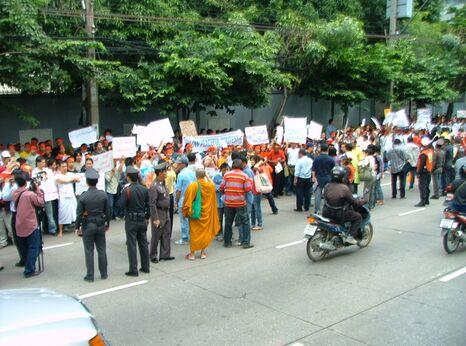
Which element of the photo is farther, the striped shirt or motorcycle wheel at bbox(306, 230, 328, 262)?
the striped shirt

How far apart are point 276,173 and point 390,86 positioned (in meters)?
12.2

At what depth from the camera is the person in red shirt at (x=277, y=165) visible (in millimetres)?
14860

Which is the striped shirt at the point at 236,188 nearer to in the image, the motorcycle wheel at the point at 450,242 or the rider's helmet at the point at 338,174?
the rider's helmet at the point at 338,174

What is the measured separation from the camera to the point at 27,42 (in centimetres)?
1316

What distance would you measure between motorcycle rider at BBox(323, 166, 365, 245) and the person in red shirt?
5636mm

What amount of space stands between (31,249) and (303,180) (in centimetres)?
720

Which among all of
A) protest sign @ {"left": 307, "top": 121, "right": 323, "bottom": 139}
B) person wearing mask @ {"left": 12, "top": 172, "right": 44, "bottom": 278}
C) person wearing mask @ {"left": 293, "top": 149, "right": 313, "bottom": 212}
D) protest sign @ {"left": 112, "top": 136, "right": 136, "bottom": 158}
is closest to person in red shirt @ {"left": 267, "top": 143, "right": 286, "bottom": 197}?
person wearing mask @ {"left": 293, "top": 149, "right": 313, "bottom": 212}

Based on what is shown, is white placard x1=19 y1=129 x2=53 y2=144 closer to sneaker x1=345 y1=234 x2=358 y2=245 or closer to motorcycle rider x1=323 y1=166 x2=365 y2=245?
motorcycle rider x1=323 y1=166 x2=365 y2=245

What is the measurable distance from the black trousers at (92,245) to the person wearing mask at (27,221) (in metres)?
0.92

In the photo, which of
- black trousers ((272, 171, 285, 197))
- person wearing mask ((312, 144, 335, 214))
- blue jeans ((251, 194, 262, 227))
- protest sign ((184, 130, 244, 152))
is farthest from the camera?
black trousers ((272, 171, 285, 197))

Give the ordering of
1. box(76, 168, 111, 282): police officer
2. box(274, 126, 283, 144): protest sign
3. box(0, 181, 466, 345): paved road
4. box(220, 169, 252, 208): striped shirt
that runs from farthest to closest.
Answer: box(274, 126, 283, 144): protest sign < box(220, 169, 252, 208): striped shirt < box(76, 168, 111, 282): police officer < box(0, 181, 466, 345): paved road

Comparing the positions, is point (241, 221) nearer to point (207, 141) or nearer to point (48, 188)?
point (48, 188)

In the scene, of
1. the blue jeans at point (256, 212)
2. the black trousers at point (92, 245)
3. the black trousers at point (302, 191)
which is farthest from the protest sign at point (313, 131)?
the black trousers at point (92, 245)

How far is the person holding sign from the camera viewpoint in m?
A: 11.4
